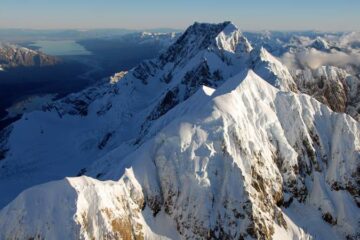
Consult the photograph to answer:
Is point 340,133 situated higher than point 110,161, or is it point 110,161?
point 340,133

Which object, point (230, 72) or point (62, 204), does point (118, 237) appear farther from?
point (230, 72)

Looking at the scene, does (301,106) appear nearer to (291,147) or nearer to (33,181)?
(291,147)

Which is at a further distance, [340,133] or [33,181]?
[33,181]

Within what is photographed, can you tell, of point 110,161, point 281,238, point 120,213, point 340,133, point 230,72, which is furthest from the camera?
point 230,72

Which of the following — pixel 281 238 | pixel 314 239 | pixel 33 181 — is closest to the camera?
pixel 281 238

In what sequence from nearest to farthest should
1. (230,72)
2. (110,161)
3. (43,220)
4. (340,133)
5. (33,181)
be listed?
(43,220) → (340,133) → (110,161) → (33,181) → (230,72)

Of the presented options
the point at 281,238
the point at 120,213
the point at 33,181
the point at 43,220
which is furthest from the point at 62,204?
the point at 33,181

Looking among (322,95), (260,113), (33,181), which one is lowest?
(33,181)

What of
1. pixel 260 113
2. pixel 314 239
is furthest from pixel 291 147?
pixel 314 239

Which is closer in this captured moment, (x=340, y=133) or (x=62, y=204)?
(x=62, y=204)
